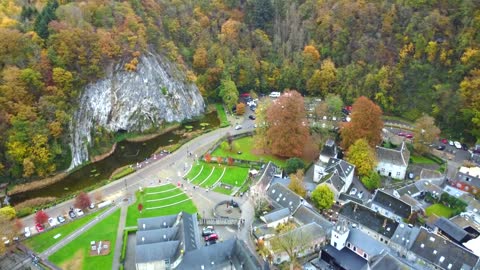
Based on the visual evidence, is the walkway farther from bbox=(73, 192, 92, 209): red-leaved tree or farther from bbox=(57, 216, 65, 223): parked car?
bbox=(57, 216, 65, 223): parked car

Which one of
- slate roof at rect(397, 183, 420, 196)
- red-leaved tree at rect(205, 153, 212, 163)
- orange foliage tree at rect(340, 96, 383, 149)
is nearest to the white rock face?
red-leaved tree at rect(205, 153, 212, 163)

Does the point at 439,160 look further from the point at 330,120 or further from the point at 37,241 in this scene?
the point at 37,241

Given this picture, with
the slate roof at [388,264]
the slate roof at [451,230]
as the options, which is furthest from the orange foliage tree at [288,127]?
the slate roof at [388,264]

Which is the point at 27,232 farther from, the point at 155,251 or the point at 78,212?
the point at 155,251

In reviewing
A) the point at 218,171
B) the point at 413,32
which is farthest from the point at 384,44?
the point at 218,171

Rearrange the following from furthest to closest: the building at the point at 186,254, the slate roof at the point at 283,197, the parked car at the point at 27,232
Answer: the slate roof at the point at 283,197 → the parked car at the point at 27,232 → the building at the point at 186,254

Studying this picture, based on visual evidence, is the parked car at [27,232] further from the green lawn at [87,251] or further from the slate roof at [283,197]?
the slate roof at [283,197]
